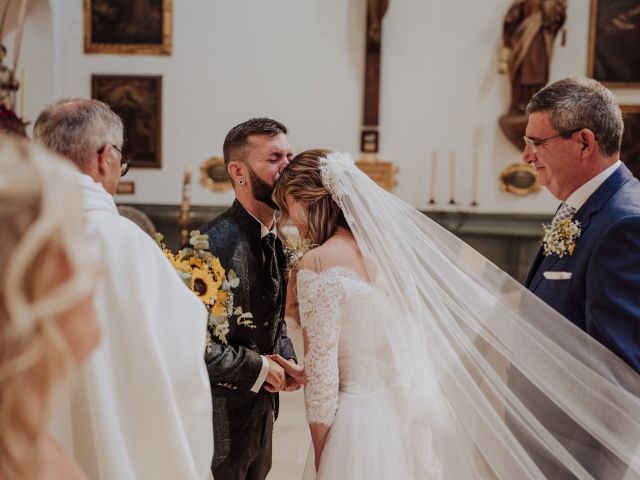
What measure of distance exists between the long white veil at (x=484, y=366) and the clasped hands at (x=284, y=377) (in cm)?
43

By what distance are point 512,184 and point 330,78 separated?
2.42m

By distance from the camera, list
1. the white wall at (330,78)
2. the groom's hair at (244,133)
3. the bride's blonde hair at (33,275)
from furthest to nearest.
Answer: the white wall at (330,78), the groom's hair at (244,133), the bride's blonde hair at (33,275)

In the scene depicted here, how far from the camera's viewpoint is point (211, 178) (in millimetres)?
8016

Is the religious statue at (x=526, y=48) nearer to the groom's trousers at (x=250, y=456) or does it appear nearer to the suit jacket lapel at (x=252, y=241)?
the suit jacket lapel at (x=252, y=241)

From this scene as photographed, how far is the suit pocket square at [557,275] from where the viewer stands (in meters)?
2.36

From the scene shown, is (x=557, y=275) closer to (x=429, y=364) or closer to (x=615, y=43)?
(x=429, y=364)

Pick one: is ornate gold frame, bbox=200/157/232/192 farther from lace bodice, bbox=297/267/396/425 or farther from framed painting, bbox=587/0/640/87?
lace bodice, bbox=297/267/396/425

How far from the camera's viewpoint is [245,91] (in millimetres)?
7953

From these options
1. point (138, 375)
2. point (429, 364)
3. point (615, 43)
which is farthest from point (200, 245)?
point (615, 43)

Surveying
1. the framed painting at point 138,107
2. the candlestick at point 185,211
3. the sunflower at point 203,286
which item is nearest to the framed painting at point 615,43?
the candlestick at point 185,211

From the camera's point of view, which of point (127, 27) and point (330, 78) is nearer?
point (330, 78)

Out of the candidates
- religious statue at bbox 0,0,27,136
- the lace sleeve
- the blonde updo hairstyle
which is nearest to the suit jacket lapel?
the blonde updo hairstyle

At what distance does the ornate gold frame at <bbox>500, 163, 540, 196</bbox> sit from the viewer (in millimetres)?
7535

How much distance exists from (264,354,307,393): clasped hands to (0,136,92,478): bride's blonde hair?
1630 mm
